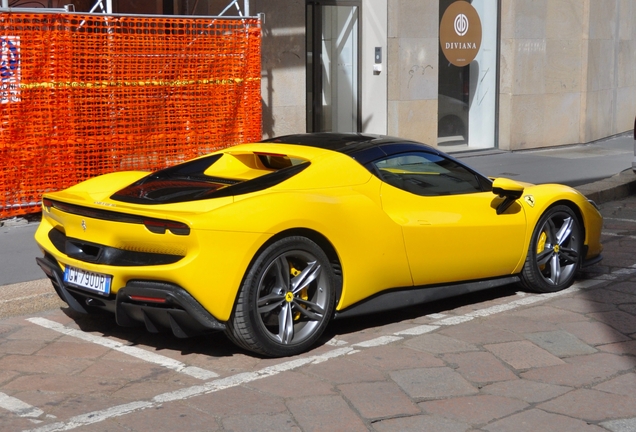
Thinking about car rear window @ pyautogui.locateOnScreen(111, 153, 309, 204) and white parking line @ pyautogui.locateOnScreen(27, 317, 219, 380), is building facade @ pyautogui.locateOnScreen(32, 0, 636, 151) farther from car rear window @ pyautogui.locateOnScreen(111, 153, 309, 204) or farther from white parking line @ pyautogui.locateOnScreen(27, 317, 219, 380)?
white parking line @ pyautogui.locateOnScreen(27, 317, 219, 380)

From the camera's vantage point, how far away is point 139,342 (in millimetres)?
5832

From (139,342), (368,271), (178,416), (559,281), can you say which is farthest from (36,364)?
(559,281)

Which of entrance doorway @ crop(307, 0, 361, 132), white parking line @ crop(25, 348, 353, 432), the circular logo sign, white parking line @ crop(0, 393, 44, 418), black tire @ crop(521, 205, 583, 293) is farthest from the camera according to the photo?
the circular logo sign

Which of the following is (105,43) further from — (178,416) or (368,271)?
(178,416)

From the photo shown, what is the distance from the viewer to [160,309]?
515 centimetres

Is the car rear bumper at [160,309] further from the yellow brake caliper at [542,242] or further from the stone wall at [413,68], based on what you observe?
the stone wall at [413,68]

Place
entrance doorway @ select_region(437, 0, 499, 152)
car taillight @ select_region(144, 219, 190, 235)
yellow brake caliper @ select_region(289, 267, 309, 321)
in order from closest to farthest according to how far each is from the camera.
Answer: car taillight @ select_region(144, 219, 190, 235), yellow brake caliper @ select_region(289, 267, 309, 321), entrance doorway @ select_region(437, 0, 499, 152)

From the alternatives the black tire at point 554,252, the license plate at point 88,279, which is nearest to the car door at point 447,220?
the black tire at point 554,252

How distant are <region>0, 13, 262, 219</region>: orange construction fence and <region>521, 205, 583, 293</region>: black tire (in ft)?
16.3

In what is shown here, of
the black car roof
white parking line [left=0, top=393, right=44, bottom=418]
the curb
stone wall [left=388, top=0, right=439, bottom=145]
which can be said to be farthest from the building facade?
white parking line [left=0, top=393, right=44, bottom=418]

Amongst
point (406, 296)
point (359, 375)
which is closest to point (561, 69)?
point (406, 296)

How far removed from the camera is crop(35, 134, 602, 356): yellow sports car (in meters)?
5.12

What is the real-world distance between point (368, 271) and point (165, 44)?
5.43 meters

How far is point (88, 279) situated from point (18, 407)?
1.01 m
